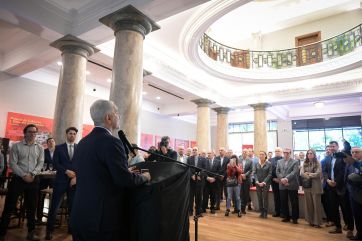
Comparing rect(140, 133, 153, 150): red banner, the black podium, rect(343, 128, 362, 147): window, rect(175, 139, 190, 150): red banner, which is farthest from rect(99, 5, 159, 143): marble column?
rect(343, 128, 362, 147): window

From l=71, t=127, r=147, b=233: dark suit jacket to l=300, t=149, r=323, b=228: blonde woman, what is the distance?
16.6ft

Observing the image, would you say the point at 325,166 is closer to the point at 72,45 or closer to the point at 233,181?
the point at 233,181

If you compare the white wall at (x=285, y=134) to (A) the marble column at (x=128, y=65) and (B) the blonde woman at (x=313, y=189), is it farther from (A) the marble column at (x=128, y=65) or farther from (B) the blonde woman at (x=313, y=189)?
(A) the marble column at (x=128, y=65)

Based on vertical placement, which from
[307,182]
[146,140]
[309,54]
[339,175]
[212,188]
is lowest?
[212,188]

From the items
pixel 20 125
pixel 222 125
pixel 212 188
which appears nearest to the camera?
pixel 212 188

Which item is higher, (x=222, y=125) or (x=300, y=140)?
(x=222, y=125)

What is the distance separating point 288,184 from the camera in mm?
6055

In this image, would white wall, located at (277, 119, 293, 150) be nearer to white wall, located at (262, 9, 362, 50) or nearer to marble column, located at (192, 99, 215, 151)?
white wall, located at (262, 9, 362, 50)

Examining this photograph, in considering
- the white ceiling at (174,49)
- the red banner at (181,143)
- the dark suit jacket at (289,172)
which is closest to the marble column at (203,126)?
the white ceiling at (174,49)

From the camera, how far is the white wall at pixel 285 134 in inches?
626

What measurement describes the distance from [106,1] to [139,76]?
1.64 metres

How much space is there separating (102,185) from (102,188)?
0.8 inches

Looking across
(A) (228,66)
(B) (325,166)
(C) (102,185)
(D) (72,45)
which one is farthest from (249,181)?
(C) (102,185)

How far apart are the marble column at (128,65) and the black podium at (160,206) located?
272 cm
